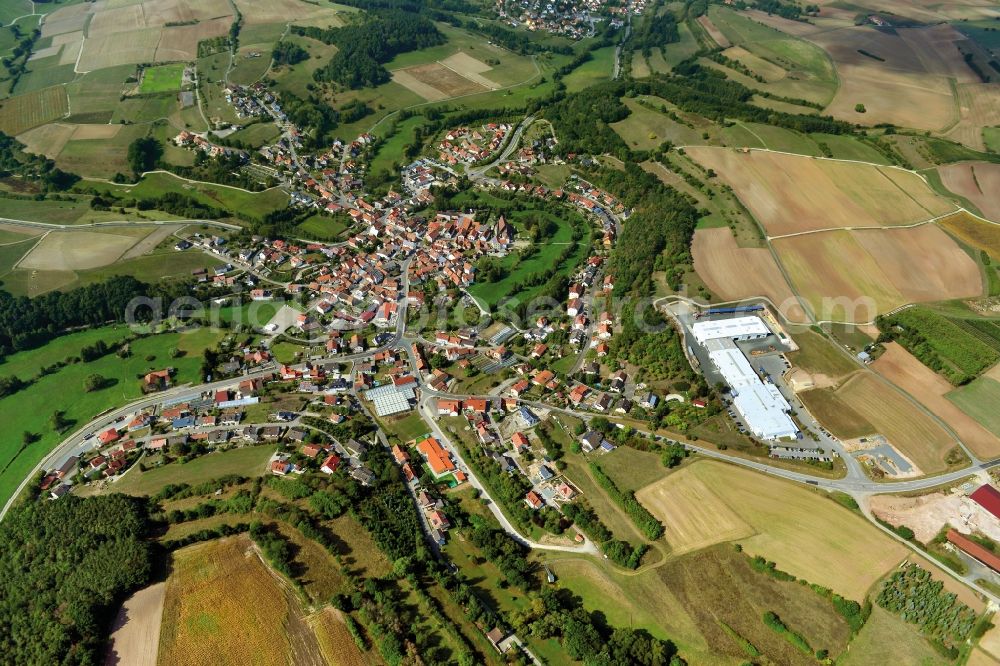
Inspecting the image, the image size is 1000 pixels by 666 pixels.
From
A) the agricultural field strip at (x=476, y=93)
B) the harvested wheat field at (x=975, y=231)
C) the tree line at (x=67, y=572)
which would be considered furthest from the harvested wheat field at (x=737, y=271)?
the agricultural field strip at (x=476, y=93)

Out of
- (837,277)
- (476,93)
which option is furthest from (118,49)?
(837,277)

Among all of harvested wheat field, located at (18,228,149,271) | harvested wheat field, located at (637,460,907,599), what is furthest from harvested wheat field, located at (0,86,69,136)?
harvested wheat field, located at (637,460,907,599)

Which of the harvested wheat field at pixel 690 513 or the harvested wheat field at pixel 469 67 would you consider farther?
→ the harvested wheat field at pixel 469 67

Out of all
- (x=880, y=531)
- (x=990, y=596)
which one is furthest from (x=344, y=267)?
(x=990, y=596)

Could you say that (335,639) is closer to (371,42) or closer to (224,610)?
(224,610)

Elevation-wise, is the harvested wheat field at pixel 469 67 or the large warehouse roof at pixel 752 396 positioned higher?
the harvested wheat field at pixel 469 67

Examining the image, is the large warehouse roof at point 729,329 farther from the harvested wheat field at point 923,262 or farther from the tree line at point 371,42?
the tree line at point 371,42

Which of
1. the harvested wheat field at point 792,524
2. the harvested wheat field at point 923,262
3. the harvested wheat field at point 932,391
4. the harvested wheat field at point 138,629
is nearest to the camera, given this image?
the harvested wheat field at point 138,629

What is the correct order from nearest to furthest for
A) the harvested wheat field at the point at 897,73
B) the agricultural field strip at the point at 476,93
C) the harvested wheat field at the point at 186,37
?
the harvested wheat field at the point at 897,73, the agricultural field strip at the point at 476,93, the harvested wheat field at the point at 186,37
